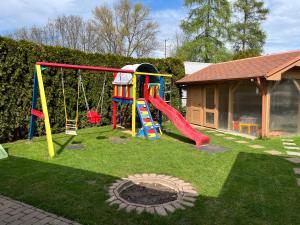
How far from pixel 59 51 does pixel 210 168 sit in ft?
25.8

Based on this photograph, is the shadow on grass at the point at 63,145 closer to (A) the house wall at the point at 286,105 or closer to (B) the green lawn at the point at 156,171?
(B) the green lawn at the point at 156,171

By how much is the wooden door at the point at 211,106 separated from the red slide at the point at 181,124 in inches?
114

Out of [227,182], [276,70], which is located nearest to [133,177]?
[227,182]

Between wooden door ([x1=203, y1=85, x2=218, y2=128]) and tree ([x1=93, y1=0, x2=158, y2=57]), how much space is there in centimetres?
2280

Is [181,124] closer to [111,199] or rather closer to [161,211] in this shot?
[111,199]

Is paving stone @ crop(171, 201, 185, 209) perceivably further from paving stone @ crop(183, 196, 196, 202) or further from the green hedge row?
the green hedge row

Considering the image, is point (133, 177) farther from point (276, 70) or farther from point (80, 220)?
point (276, 70)

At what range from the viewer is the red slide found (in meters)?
9.12

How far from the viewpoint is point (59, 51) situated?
1109 centimetres

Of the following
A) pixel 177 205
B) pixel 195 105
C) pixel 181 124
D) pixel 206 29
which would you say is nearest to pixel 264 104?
pixel 181 124

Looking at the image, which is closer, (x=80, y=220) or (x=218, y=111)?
(x=80, y=220)

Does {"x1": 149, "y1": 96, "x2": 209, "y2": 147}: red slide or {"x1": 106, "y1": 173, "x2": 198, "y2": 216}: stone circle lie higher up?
{"x1": 149, "y1": 96, "x2": 209, "y2": 147}: red slide

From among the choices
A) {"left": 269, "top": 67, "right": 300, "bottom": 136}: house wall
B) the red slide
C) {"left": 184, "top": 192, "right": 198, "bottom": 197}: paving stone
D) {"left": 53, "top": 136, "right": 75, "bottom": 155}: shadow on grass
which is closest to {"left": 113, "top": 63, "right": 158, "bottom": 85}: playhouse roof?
the red slide

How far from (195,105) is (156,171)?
28.8 ft
